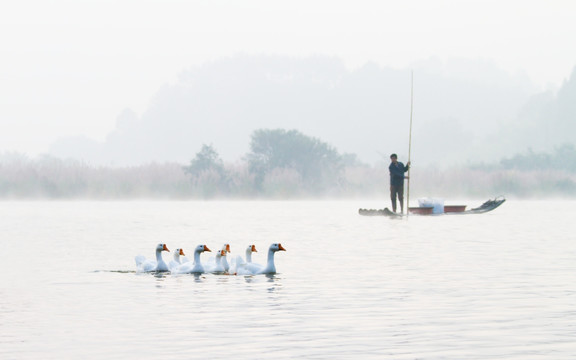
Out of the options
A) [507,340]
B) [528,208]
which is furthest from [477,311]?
[528,208]

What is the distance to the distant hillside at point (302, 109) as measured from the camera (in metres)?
144

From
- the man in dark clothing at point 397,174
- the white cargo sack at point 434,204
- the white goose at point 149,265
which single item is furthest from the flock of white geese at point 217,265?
the white cargo sack at point 434,204

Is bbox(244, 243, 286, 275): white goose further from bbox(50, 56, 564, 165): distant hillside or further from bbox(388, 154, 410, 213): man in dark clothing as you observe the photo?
bbox(50, 56, 564, 165): distant hillside

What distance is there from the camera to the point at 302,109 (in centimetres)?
15212

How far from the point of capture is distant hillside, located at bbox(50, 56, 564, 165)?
144m

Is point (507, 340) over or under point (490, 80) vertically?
under

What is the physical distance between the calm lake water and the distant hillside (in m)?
103

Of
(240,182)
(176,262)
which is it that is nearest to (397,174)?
(176,262)

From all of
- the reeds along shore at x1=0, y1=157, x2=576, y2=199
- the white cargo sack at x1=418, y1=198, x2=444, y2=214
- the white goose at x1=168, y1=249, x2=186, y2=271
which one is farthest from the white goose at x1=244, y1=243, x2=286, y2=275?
the reeds along shore at x1=0, y1=157, x2=576, y2=199

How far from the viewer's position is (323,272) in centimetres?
1938

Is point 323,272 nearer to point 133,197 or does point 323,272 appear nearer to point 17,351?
point 17,351

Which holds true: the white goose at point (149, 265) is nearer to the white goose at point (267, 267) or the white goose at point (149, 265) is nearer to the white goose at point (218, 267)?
the white goose at point (218, 267)

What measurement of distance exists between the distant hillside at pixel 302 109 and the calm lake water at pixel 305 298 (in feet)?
339

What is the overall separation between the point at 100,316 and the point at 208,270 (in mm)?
5473
